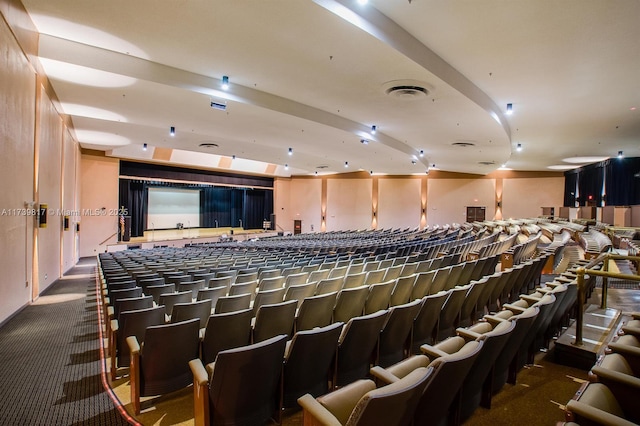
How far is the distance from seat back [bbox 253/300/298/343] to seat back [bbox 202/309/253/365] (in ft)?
0.32

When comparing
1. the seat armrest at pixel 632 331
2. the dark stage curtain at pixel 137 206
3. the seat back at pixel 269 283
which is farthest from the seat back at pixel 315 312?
the dark stage curtain at pixel 137 206

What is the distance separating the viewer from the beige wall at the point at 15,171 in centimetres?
507

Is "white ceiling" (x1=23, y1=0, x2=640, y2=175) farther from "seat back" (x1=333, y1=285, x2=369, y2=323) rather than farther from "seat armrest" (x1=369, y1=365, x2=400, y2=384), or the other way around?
"seat armrest" (x1=369, y1=365, x2=400, y2=384)

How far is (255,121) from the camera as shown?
9828 millimetres

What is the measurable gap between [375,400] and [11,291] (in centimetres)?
693

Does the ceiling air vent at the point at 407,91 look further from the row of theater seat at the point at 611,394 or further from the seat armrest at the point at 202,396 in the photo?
the seat armrest at the point at 202,396

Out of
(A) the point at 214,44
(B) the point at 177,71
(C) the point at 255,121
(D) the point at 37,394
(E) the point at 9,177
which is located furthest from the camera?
(C) the point at 255,121

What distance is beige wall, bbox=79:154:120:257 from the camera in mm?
14953

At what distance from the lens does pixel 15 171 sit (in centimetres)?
561

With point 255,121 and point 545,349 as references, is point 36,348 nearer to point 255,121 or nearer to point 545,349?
point 545,349

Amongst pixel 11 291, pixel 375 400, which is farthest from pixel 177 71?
pixel 375 400

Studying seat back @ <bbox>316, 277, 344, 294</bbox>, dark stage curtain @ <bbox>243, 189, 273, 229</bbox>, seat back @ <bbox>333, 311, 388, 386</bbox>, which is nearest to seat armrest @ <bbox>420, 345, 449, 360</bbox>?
seat back @ <bbox>333, 311, 388, 386</bbox>

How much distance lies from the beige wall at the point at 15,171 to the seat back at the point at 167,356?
4386mm

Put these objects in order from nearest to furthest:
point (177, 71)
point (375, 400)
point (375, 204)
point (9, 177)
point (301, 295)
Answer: point (375, 400), point (301, 295), point (9, 177), point (177, 71), point (375, 204)
